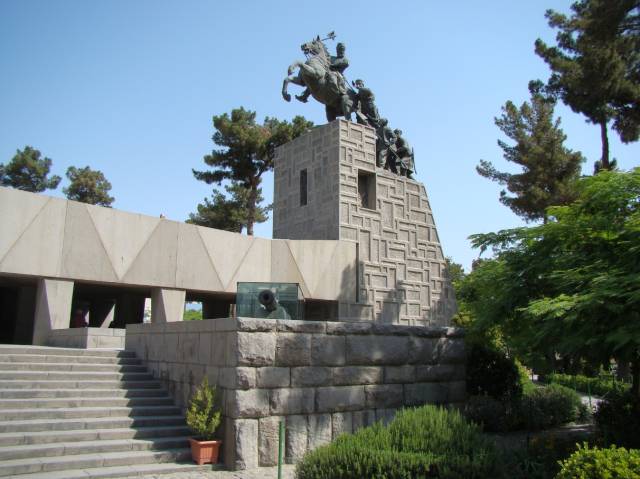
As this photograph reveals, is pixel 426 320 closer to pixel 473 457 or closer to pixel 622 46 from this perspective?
pixel 622 46

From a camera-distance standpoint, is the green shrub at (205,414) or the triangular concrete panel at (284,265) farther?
the triangular concrete panel at (284,265)

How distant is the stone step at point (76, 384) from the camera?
919 cm

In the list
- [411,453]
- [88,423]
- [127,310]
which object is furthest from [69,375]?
[127,310]

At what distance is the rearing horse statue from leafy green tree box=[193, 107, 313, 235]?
32.2 ft

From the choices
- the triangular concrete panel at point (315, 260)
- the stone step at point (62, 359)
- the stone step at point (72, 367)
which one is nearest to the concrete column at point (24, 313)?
the stone step at point (62, 359)

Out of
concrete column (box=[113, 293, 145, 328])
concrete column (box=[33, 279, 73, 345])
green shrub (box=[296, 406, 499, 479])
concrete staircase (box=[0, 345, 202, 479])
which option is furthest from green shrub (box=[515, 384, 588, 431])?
concrete column (box=[113, 293, 145, 328])

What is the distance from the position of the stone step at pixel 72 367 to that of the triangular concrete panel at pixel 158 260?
5237 mm

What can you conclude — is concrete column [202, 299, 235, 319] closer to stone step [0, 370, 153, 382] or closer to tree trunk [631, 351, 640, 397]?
stone step [0, 370, 153, 382]

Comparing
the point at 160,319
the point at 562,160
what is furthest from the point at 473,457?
the point at 562,160

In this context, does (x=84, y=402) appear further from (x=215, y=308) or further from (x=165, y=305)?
(x=215, y=308)

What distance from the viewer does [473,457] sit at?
6.03 meters

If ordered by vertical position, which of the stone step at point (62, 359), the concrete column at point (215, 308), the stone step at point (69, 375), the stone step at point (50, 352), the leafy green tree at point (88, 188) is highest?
the leafy green tree at point (88, 188)

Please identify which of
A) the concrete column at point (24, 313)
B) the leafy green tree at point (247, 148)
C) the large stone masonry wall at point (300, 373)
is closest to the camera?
the large stone masonry wall at point (300, 373)

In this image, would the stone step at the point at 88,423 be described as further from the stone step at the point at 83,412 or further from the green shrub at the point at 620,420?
the green shrub at the point at 620,420
